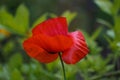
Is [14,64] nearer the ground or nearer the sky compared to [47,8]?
nearer the ground

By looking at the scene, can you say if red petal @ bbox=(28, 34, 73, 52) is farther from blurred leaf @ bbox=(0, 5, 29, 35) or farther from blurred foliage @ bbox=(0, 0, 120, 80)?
blurred leaf @ bbox=(0, 5, 29, 35)

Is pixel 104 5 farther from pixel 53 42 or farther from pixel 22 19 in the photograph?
pixel 53 42

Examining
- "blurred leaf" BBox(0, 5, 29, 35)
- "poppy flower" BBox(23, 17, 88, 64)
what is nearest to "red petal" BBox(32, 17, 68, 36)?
"poppy flower" BBox(23, 17, 88, 64)

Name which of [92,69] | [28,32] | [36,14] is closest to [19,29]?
[28,32]

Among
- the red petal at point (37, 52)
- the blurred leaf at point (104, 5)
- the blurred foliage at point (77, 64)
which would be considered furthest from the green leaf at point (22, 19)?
the red petal at point (37, 52)

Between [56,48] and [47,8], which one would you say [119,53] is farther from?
[47,8]

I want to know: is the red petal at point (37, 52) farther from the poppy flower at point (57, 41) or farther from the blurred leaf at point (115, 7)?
the blurred leaf at point (115, 7)

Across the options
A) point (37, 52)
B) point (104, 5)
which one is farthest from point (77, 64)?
point (37, 52)
